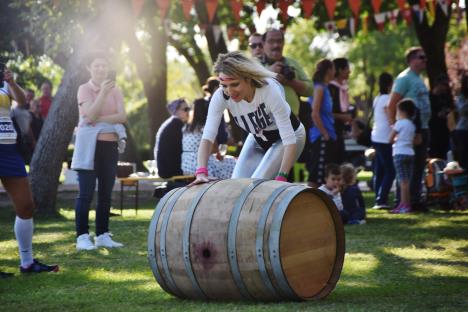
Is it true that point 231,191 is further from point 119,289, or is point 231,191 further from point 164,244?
point 119,289

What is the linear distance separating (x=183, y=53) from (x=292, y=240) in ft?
80.6

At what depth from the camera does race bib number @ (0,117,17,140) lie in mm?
8688

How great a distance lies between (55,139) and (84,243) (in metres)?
4.97

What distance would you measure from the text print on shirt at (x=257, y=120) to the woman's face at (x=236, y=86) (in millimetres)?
182

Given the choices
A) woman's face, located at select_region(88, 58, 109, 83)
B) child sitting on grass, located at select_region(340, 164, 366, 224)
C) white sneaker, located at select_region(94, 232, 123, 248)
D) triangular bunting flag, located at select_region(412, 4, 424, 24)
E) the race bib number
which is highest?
triangular bunting flag, located at select_region(412, 4, 424, 24)

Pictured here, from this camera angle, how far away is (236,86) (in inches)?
302

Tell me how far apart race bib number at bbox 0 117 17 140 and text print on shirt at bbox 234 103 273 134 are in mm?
1861

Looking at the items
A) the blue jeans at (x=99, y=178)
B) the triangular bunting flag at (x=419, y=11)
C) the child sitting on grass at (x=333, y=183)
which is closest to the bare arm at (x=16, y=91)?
the blue jeans at (x=99, y=178)

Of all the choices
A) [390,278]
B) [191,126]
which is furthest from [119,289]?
[191,126]

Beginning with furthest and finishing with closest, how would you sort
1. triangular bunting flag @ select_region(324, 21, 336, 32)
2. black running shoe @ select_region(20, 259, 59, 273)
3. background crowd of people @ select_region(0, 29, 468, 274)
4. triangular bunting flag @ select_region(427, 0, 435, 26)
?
triangular bunting flag @ select_region(324, 21, 336, 32) < triangular bunting flag @ select_region(427, 0, 435, 26) < black running shoe @ select_region(20, 259, 59, 273) < background crowd of people @ select_region(0, 29, 468, 274)

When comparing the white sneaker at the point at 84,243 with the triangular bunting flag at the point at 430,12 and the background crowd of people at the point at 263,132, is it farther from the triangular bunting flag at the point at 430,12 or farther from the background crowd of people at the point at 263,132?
the triangular bunting flag at the point at 430,12

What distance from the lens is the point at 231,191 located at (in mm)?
7113

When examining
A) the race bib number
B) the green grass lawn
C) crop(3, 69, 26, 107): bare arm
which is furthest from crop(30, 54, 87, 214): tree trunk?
the race bib number

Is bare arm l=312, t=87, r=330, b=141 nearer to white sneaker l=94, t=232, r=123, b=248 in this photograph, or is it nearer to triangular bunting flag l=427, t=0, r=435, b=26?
white sneaker l=94, t=232, r=123, b=248
